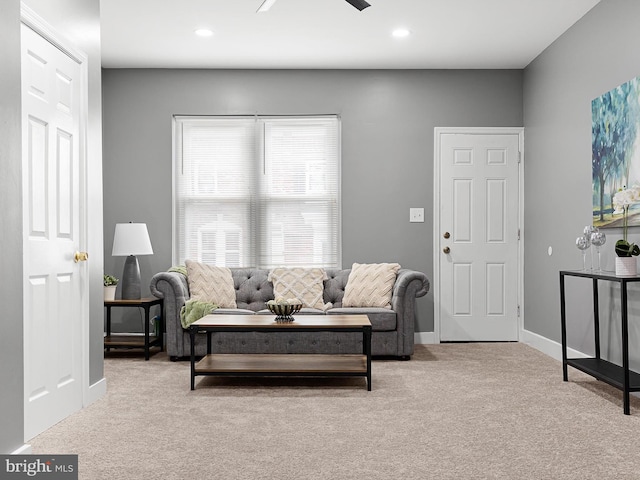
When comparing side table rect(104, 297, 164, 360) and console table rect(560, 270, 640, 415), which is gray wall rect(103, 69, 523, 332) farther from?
console table rect(560, 270, 640, 415)

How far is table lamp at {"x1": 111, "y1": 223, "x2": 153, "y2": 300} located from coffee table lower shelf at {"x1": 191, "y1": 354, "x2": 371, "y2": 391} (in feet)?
4.12

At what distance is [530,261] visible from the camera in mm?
5672

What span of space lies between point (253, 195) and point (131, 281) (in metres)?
1.39

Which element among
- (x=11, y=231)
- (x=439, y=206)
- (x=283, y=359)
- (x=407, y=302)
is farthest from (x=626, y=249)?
(x=11, y=231)

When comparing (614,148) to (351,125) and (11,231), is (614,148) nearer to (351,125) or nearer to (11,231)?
(351,125)

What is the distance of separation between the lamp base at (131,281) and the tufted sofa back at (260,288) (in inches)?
33.1

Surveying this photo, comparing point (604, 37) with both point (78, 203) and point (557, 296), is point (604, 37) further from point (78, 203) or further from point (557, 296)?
point (78, 203)

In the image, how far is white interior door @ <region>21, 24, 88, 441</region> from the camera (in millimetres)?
2881

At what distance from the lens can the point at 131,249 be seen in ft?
17.5

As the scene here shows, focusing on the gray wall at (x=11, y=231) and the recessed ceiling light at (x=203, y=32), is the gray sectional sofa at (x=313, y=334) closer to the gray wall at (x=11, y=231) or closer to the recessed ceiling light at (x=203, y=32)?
the recessed ceiling light at (x=203, y=32)

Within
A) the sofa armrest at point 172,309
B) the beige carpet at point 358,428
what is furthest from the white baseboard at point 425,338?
the sofa armrest at point 172,309

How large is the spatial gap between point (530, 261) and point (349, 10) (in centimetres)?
283

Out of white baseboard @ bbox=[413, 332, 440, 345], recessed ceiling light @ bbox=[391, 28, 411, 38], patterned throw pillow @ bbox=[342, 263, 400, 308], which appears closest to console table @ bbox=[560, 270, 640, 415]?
patterned throw pillow @ bbox=[342, 263, 400, 308]

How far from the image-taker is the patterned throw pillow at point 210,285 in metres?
5.22
